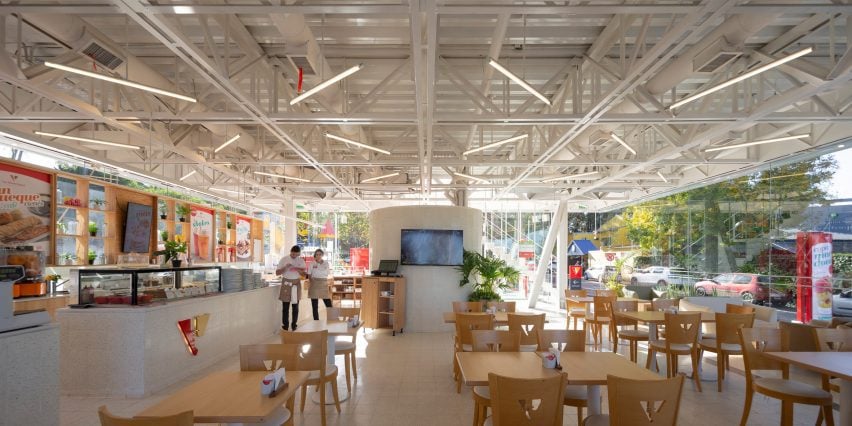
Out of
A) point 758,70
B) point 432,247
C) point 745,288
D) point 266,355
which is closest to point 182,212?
point 432,247

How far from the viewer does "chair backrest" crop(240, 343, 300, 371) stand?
4.11m

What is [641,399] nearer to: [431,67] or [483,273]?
[431,67]

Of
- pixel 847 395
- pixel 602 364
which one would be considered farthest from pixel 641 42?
pixel 847 395

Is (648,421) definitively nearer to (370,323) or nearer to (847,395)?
(847,395)

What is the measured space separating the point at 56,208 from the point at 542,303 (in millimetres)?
14246

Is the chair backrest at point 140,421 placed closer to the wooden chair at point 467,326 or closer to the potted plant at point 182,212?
the wooden chair at point 467,326

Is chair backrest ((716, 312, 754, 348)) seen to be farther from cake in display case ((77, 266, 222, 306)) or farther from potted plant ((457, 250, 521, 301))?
cake in display case ((77, 266, 222, 306))

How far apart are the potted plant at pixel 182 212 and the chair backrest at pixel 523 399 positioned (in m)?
11.3

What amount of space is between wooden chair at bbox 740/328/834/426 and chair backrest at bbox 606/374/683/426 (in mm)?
2015

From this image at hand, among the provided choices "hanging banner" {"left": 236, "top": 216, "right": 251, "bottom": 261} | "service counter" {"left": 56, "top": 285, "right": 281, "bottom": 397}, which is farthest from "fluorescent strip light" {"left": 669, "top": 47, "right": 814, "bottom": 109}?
"hanging banner" {"left": 236, "top": 216, "right": 251, "bottom": 261}

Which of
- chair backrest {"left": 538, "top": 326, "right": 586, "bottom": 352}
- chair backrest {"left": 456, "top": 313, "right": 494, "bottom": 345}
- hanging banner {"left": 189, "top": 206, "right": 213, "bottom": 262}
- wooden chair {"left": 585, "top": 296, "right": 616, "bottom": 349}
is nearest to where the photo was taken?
chair backrest {"left": 538, "top": 326, "right": 586, "bottom": 352}

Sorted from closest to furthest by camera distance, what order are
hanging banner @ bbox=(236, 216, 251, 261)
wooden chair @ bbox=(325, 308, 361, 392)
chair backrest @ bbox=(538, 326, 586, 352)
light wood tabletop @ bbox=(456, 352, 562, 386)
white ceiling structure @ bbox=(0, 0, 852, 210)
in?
1. light wood tabletop @ bbox=(456, 352, 562, 386)
2. white ceiling structure @ bbox=(0, 0, 852, 210)
3. chair backrest @ bbox=(538, 326, 586, 352)
4. wooden chair @ bbox=(325, 308, 361, 392)
5. hanging banner @ bbox=(236, 216, 251, 261)

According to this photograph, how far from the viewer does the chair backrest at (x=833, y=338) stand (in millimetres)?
5082

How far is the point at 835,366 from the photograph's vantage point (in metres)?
Answer: 4.09
